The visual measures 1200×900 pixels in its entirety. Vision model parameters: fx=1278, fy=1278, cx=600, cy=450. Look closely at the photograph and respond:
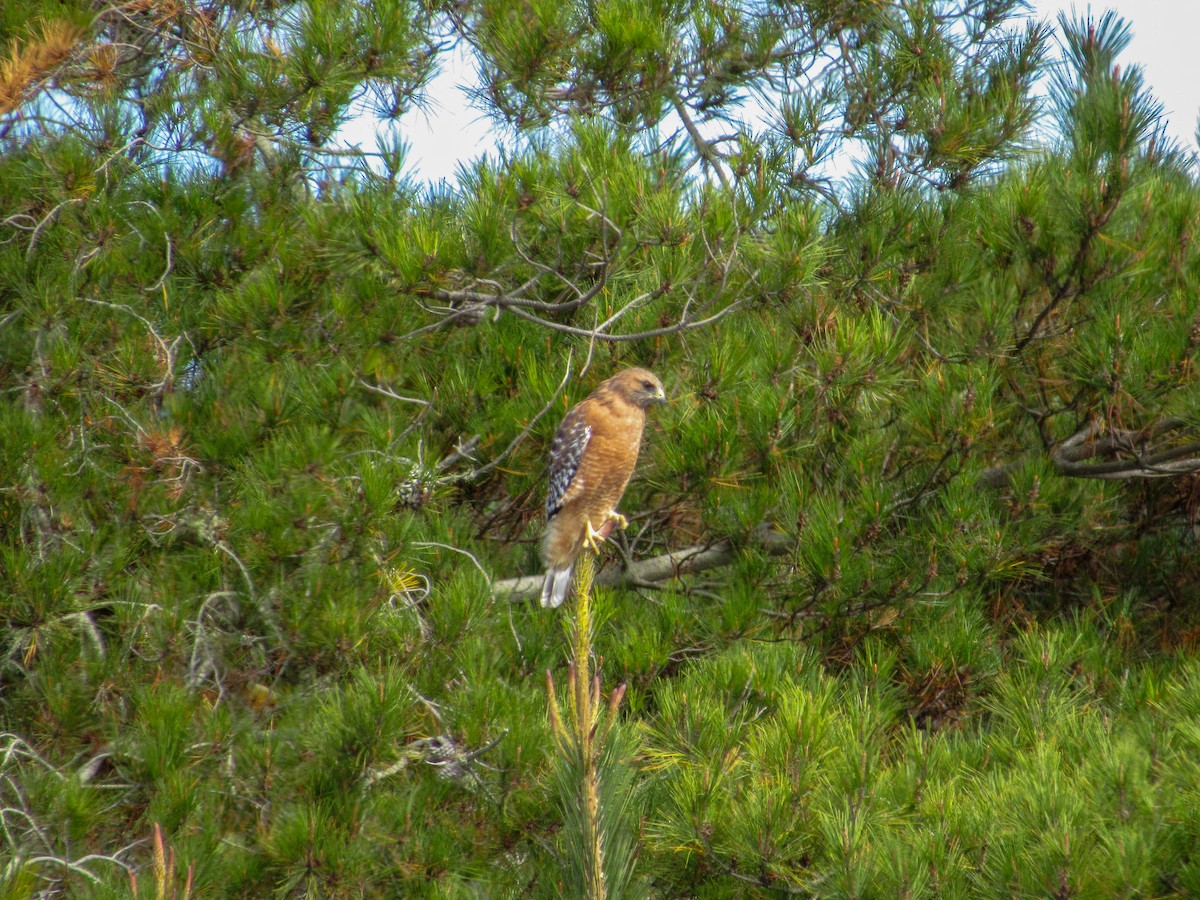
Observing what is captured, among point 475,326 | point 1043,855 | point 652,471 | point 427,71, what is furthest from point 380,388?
point 1043,855

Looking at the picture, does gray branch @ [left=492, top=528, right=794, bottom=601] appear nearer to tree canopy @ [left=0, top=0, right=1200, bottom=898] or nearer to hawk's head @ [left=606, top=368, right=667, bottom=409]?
tree canopy @ [left=0, top=0, right=1200, bottom=898]

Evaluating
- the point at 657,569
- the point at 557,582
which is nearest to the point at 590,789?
the point at 557,582

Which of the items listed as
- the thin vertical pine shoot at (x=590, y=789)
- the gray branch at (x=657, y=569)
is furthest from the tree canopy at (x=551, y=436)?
the thin vertical pine shoot at (x=590, y=789)

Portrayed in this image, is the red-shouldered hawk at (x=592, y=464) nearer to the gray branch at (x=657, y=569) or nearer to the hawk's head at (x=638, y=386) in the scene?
the hawk's head at (x=638, y=386)

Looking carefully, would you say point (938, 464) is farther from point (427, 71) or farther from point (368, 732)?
point (427, 71)

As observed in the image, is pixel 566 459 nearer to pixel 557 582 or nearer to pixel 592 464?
pixel 592 464

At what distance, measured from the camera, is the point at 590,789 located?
1779 millimetres

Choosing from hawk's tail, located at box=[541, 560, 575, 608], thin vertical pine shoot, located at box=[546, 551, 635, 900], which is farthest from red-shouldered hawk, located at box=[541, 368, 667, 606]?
thin vertical pine shoot, located at box=[546, 551, 635, 900]

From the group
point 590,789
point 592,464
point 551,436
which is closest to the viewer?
point 590,789

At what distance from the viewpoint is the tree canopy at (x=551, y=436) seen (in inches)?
119

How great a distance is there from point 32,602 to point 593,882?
206 cm

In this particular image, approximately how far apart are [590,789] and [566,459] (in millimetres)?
2462

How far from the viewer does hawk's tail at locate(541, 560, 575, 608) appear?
4.35m

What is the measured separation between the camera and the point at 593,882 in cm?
178
